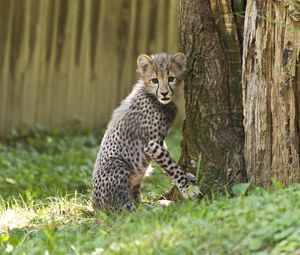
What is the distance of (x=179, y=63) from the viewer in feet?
22.4

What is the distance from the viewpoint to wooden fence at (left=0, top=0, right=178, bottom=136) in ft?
39.4

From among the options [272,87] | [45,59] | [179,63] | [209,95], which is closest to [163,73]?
[179,63]

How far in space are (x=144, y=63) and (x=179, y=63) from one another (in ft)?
1.19

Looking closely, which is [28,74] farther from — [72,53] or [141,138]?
[141,138]

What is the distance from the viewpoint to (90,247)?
552 centimetres

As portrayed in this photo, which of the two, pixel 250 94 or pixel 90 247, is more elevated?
pixel 250 94

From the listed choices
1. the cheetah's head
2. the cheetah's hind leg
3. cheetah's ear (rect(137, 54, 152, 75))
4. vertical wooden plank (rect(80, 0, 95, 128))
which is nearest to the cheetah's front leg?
the cheetah's hind leg

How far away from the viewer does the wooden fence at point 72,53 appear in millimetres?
12016

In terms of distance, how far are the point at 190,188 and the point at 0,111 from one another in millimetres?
5793

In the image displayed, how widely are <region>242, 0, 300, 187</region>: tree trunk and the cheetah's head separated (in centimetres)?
69

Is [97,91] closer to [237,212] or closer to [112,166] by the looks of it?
[112,166]

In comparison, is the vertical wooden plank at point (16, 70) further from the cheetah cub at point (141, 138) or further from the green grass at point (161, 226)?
the cheetah cub at point (141, 138)

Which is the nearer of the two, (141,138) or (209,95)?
(209,95)

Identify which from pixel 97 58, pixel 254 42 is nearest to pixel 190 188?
pixel 254 42
